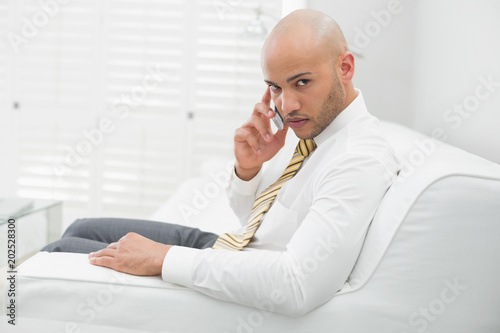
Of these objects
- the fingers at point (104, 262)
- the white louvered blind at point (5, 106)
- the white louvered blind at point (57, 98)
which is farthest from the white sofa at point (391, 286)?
the white louvered blind at point (5, 106)

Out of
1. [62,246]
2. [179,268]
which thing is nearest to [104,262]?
[179,268]

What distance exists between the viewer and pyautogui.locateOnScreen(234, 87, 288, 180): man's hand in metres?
1.38

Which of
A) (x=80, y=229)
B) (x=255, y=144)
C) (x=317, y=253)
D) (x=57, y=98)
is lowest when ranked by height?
(x=80, y=229)

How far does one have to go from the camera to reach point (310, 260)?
1.02 meters

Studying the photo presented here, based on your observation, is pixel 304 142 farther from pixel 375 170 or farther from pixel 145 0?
pixel 145 0

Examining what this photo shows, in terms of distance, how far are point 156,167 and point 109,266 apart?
2.24 metres

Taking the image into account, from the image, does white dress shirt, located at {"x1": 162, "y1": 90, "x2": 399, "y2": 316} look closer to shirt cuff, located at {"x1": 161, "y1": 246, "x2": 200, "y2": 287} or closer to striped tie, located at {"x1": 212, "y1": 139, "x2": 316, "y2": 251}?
shirt cuff, located at {"x1": 161, "y1": 246, "x2": 200, "y2": 287}

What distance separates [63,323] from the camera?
3.66 feet

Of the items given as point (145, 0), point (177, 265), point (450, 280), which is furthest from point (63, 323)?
point (145, 0)

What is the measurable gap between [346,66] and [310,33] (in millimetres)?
112

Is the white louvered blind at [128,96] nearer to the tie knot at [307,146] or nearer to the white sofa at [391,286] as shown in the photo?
the tie knot at [307,146]

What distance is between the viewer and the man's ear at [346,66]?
1197 millimetres

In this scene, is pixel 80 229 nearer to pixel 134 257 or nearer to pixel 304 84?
→ pixel 134 257

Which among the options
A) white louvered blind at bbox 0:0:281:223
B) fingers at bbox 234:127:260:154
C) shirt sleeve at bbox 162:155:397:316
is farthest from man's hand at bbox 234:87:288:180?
white louvered blind at bbox 0:0:281:223
